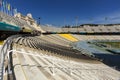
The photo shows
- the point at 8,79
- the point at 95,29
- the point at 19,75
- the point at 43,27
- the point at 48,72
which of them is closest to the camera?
the point at 8,79

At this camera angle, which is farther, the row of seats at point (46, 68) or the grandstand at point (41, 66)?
the row of seats at point (46, 68)

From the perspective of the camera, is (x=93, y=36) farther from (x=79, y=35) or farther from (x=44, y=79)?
(x=44, y=79)

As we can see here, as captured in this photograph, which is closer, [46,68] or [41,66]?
[46,68]

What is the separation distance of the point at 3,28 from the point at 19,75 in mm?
16766

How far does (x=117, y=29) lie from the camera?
104 m

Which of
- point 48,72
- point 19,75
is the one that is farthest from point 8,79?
point 48,72

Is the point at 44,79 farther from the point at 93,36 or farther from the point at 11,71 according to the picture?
the point at 93,36

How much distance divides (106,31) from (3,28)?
8687cm

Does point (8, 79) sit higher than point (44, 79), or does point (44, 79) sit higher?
point (8, 79)

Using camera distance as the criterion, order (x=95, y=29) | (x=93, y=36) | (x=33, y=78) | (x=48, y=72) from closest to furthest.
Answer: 1. (x=33, y=78)
2. (x=48, y=72)
3. (x=93, y=36)
4. (x=95, y=29)

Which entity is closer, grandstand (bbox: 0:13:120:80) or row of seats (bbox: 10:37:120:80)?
grandstand (bbox: 0:13:120:80)

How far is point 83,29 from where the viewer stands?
108 metres

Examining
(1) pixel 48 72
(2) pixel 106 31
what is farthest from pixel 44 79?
(2) pixel 106 31

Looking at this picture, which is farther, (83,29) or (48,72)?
(83,29)
